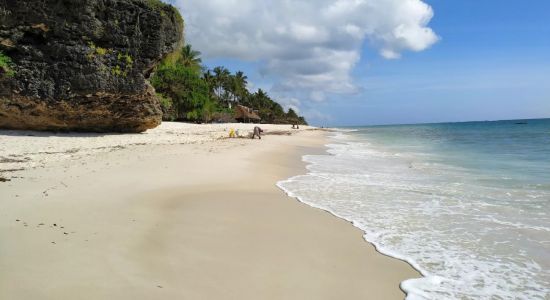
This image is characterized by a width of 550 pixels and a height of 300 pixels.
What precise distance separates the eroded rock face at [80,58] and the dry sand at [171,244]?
7.34 m

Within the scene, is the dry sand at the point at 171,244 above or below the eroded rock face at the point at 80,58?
below

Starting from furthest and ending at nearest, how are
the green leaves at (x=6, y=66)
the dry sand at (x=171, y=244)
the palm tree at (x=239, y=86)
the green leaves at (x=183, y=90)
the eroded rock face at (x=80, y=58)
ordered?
the palm tree at (x=239, y=86)
the green leaves at (x=183, y=90)
the eroded rock face at (x=80, y=58)
the green leaves at (x=6, y=66)
the dry sand at (x=171, y=244)

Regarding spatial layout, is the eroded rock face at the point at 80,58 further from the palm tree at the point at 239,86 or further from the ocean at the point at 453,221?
the palm tree at the point at 239,86

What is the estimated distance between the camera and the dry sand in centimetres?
343

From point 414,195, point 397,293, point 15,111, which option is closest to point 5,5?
point 15,111

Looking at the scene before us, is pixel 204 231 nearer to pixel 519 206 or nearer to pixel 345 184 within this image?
pixel 345 184

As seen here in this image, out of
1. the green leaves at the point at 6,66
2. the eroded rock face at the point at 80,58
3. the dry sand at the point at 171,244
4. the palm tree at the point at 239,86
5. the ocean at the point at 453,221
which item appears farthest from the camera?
the palm tree at the point at 239,86

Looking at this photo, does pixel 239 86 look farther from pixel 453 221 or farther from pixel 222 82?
pixel 453 221

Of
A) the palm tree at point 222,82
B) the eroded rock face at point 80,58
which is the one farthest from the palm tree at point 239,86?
the eroded rock face at point 80,58

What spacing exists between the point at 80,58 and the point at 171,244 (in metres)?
13.3

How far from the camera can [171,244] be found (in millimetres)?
4559

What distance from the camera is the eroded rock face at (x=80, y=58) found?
47.1ft

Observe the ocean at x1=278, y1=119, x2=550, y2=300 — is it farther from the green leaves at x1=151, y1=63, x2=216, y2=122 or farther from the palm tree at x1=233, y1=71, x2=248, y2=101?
the palm tree at x1=233, y1=71, x2=248, y2=101

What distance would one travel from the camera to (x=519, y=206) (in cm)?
751
